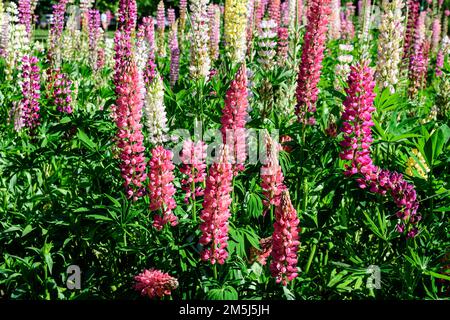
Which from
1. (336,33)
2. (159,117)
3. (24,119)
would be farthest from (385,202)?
(336,33)

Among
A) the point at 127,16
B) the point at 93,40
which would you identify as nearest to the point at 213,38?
the point at 93,40

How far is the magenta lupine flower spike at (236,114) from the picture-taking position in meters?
2.92

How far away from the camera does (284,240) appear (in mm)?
2535

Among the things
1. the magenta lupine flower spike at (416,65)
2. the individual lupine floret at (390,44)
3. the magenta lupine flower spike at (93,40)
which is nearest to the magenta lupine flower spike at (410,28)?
the magenta lupine flower spike at (416,65)

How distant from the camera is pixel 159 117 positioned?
122 inches

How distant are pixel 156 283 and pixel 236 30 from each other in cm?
285

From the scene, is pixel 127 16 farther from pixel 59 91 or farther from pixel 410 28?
pixel 410 28

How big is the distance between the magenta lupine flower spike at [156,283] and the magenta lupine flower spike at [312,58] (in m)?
1.28

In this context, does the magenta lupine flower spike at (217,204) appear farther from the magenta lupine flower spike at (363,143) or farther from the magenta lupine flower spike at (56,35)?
the magenta lupine flower spike at (56,35)

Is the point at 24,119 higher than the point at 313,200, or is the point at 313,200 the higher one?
the point at 24,119
